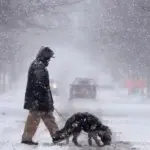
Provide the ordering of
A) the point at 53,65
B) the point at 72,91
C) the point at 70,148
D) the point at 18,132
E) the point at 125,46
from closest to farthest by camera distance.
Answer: the point at 70,148 → the point at 18,132 → the point at 72,91 → the point at 125,46 → the point at 53,65

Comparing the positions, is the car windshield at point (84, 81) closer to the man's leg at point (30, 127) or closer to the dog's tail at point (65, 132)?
the man's leg at point (30, 127)

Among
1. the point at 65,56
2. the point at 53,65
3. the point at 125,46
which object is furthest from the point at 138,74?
the point at 65,56

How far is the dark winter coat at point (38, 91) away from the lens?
40.5 feet

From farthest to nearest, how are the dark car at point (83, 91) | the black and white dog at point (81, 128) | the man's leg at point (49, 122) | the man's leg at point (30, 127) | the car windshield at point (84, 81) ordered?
the car windshield at point (84, 81), the dark car at point (83, 91), the man's leg at point (49, 122), the man's leg at point (30, 127), the black and white dog at point (81, 128)

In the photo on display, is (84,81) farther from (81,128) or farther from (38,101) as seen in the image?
(81,128)

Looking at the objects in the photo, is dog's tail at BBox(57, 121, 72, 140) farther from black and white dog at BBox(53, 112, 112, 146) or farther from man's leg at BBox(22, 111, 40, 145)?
man's leg at BBox(22, 111, 40, 145)

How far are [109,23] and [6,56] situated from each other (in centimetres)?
1255

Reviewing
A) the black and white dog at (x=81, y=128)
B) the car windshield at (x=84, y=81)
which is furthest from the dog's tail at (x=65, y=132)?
the car windshield at (x=84, y=81)

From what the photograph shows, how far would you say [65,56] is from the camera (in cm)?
13062

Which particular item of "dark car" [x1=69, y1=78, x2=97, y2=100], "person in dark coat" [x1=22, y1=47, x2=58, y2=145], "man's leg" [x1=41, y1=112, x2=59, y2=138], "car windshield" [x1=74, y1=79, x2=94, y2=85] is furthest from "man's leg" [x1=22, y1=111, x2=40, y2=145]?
"car windshield" [x1=74, y1=79, x2=94, y2=85]

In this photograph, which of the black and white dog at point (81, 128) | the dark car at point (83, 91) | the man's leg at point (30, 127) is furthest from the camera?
the dark car at point (83, 91)

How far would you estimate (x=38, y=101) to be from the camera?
12359 mm

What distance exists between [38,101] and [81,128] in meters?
1.02

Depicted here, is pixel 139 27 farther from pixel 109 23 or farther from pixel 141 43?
pixel 109 23
